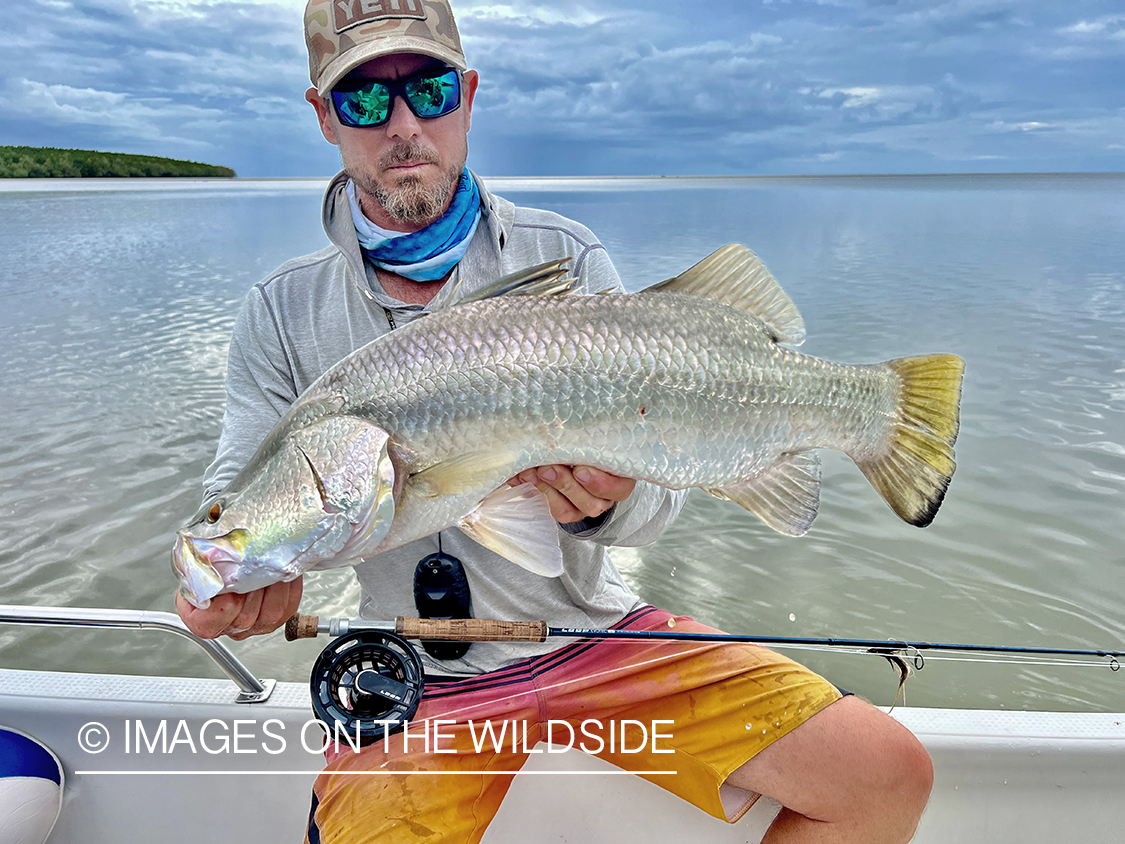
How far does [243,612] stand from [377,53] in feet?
4.73

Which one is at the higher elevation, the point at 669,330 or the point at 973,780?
the point at 669,330

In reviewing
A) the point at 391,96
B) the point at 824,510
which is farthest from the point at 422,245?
the point at 824,510

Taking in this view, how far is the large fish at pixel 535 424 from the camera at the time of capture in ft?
4.85

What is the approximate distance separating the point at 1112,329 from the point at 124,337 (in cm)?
1379

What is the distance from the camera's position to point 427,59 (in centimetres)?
208

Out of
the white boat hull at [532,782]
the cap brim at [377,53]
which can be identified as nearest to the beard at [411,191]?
the cap brim at [377,53]

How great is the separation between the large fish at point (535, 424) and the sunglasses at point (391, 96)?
755mm

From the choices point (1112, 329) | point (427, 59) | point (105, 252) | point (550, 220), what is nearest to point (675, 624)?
point (550, 220)

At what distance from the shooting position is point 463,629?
1938 millimetres

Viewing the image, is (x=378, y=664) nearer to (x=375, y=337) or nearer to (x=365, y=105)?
(x=375, y=337)

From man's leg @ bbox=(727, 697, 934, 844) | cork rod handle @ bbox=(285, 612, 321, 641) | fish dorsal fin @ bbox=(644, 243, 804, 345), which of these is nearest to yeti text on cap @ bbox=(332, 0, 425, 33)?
fish dorsal fin @ bbox=(644, 243, 804, 345)

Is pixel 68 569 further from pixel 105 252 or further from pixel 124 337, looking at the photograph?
pixel 105 252

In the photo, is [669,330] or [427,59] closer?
[669,330]

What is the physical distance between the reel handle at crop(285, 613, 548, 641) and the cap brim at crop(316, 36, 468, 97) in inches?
57.1
